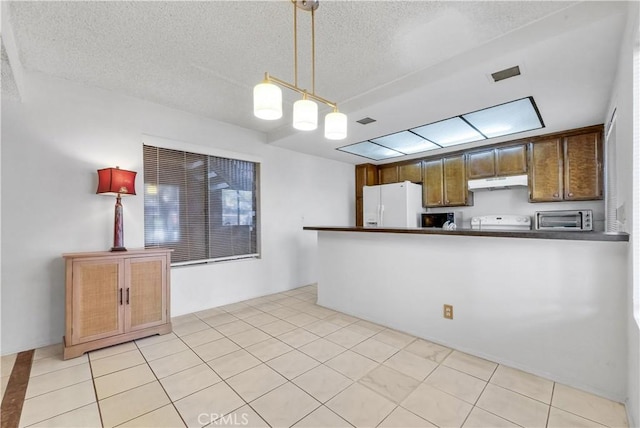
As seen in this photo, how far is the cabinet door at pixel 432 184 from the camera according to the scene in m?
4.91

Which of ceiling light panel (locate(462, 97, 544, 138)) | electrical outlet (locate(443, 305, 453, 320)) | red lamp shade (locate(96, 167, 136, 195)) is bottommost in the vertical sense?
electrical outlet (locate(443, 305, 453, 320))

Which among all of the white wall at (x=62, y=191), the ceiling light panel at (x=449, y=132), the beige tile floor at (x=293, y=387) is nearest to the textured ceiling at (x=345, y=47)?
the white wall at (x=62, y=191)

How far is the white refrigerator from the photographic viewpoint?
4.85 metres

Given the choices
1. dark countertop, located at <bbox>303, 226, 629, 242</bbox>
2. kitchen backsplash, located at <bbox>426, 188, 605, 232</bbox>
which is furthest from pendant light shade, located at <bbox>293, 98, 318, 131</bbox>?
kitchen backsplash, located at <bbox>426, 188, 605, 232</bbox>

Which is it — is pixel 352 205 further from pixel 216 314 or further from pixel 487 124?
pixel 216 314

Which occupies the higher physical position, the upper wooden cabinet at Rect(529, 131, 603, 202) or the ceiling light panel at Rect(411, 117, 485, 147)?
the ceiling light panel at Rect(411, 117, 485, 147)

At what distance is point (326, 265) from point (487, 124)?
270 cm

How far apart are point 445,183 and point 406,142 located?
3.96 ft

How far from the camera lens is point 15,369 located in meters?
2.19

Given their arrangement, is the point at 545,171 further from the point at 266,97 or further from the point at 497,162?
the point at 266,97

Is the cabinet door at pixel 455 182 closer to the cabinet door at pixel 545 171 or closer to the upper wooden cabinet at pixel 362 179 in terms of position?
the cabinet door at pixel 545 171

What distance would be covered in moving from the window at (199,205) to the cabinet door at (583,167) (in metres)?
4.33

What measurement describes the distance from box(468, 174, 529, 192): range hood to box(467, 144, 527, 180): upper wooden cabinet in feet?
0.35

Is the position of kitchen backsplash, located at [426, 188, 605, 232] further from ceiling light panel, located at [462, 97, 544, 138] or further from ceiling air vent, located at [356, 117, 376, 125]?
ceiling air vent, located at [356, 117, 376, 125]
